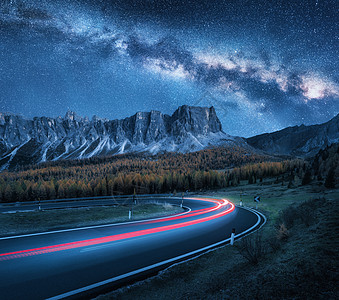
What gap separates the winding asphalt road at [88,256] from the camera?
512 centimetres

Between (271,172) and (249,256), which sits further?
(271,172)

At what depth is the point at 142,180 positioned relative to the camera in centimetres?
8819

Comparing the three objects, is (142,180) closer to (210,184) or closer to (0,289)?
(210,184)

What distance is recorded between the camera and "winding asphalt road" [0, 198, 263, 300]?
16.8 ft

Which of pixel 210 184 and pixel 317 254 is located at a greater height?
pixel 317 254

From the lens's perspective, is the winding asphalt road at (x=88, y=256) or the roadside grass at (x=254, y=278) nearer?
the roadside grass at (x=254, y=278)

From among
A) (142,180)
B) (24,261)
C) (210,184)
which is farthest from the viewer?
(210,184)

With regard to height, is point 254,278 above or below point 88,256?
above

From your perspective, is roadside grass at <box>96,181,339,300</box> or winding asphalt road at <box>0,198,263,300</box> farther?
winding asphalt road at <box>0,198,263,300</box>

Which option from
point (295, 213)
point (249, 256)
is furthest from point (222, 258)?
point (295, 213)

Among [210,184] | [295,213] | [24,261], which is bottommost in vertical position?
[210,184]

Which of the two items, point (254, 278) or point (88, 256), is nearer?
point (254, 278)

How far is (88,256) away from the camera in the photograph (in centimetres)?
711

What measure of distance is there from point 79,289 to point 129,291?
1424mm
